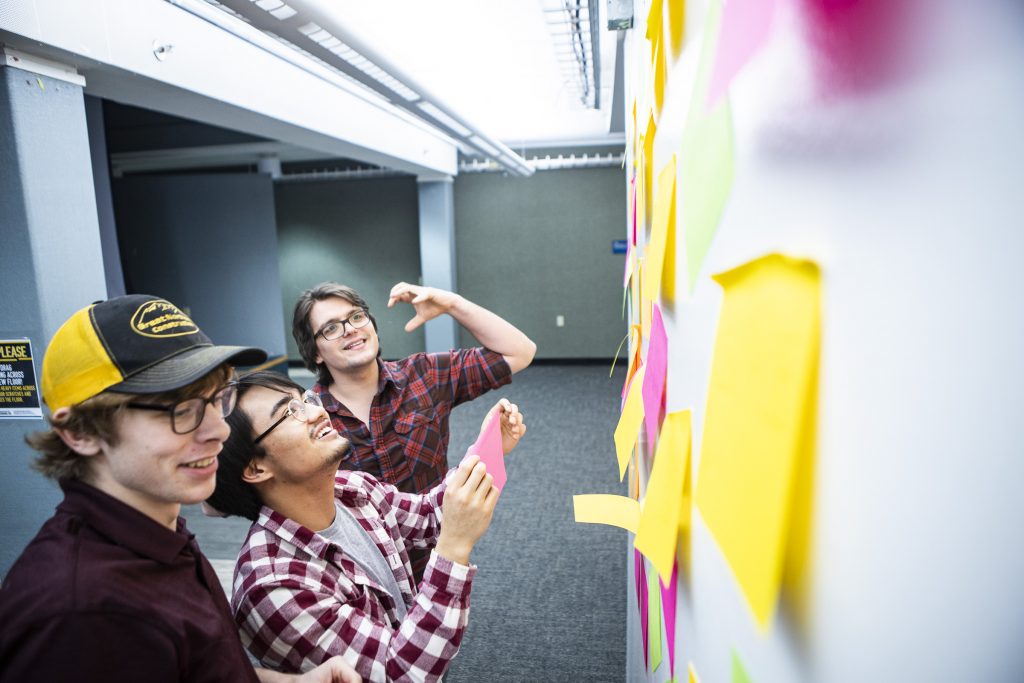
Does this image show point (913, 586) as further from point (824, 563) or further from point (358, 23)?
point (358, 23)

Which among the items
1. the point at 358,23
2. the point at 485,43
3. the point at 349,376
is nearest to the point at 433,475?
the point at 349,376

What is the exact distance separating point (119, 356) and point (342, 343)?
0.78 m

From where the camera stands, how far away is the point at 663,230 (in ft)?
1.53

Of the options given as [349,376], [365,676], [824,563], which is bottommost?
[365,676]

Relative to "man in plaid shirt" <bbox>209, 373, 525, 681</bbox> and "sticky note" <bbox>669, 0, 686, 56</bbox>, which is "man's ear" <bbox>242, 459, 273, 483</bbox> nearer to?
"man in plaid shirt" <bbox>209, 373, 525, 681</bbox>

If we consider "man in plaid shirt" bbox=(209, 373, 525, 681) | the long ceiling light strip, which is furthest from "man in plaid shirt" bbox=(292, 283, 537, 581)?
the long ceiling light strip

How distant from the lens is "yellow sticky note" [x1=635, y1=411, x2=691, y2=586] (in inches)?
15.1

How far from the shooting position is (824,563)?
185mm

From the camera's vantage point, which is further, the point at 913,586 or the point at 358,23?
the point at 358,23

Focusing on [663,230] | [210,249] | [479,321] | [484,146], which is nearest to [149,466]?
[663,230]

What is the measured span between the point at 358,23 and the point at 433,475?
103cm

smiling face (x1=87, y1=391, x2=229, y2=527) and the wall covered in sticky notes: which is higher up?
the wall covered in sticky notes

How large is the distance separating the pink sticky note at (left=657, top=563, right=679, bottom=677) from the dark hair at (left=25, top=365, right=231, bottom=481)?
60 cm

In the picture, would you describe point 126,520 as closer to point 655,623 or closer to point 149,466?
point 149,466
